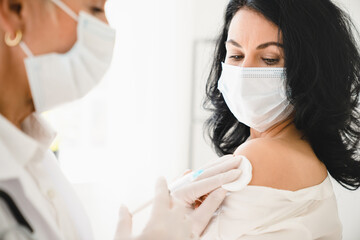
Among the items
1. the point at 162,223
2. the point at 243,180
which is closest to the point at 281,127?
the point at 243,180

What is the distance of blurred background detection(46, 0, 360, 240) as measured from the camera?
244 centimetres

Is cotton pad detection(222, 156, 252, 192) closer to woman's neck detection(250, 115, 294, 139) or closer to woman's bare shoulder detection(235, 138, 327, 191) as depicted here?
woman's bare shoulder detection(235, 138, 327, 191)

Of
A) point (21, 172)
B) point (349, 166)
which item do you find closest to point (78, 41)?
point (21, 172)

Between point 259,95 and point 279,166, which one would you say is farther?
point 259,95

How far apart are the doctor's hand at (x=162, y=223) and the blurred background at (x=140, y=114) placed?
5.22 ft

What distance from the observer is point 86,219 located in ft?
2.74

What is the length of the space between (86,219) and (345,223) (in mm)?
→ 1863

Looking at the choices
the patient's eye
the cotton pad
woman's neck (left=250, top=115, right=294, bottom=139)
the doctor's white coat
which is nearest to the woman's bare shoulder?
the cotton pad

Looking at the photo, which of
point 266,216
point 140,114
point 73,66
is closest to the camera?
point 73,66

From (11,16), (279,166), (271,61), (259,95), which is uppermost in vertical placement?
(11,16)

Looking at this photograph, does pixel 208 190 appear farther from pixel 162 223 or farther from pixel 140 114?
pixel 140 114

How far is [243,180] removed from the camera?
0.92 m

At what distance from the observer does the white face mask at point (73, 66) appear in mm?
654

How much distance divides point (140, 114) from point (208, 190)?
5.66 ft
